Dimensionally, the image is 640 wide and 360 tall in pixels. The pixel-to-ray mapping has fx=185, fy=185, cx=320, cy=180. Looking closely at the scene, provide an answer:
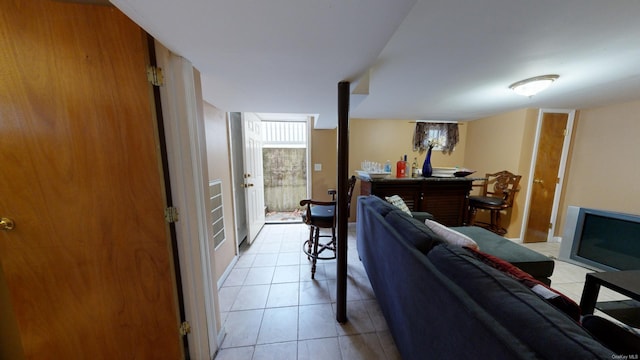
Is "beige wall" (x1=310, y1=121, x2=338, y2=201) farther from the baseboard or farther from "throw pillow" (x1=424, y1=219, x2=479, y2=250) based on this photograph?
"throw pillow" (x1=424, y1=219, x2=479, y2=250)

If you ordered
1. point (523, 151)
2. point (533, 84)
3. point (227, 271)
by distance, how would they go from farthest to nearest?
point (523, 151)
point (227, 271)
point (533, 84)

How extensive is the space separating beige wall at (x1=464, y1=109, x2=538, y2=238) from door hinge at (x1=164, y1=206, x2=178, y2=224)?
4368 mm

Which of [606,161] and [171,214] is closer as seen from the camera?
[171,214]

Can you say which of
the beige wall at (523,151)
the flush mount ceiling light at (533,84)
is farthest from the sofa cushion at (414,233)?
the beige wall at (523,151)

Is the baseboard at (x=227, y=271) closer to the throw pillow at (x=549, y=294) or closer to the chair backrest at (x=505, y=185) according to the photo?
the throw pillow at (x=549, y=294)

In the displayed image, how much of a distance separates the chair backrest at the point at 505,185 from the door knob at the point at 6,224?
486 cm

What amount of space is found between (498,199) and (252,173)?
12.7 feet

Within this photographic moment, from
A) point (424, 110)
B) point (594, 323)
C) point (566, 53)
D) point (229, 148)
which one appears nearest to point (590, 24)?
point (566, 53)

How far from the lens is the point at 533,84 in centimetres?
Answer: 178

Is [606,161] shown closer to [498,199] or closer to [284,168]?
[498,199]

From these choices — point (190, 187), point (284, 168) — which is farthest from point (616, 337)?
point (284, 168)

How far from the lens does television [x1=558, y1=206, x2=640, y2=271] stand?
2.02m

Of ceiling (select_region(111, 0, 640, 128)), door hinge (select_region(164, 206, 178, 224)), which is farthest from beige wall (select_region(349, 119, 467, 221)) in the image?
door hinge (select_region(164, 206, 178, 224))

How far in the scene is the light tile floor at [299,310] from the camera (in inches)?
53.1
